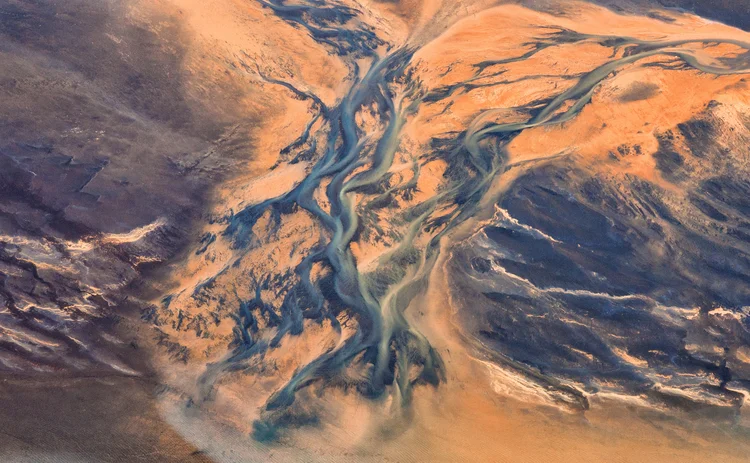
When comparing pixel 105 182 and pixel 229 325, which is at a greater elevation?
pixel 105 182

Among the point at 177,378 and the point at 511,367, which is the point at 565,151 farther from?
the point at 177,378

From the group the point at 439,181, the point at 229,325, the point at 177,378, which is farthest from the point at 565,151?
the point at 177,378

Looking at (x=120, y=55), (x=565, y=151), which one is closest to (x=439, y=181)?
(x=565, y=151)

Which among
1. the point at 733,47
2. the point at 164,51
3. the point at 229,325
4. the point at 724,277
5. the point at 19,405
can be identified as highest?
the point at 733,47

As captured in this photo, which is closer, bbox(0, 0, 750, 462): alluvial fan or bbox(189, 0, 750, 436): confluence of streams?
bbox(0, 0, 750, 462): alluvial fan

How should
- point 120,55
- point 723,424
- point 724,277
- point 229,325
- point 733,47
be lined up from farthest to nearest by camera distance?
point 120,55 < point 733,47 < point 229,325 < point 724,277 < point 723,424

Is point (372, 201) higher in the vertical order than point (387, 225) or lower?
higher

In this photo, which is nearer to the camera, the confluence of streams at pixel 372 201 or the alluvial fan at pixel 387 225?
the alluvial fan at pixel 387 225

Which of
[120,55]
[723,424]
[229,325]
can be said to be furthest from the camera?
[120,55]

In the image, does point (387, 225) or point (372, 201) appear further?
point (372, 201)

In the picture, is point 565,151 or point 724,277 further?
point 565,151
